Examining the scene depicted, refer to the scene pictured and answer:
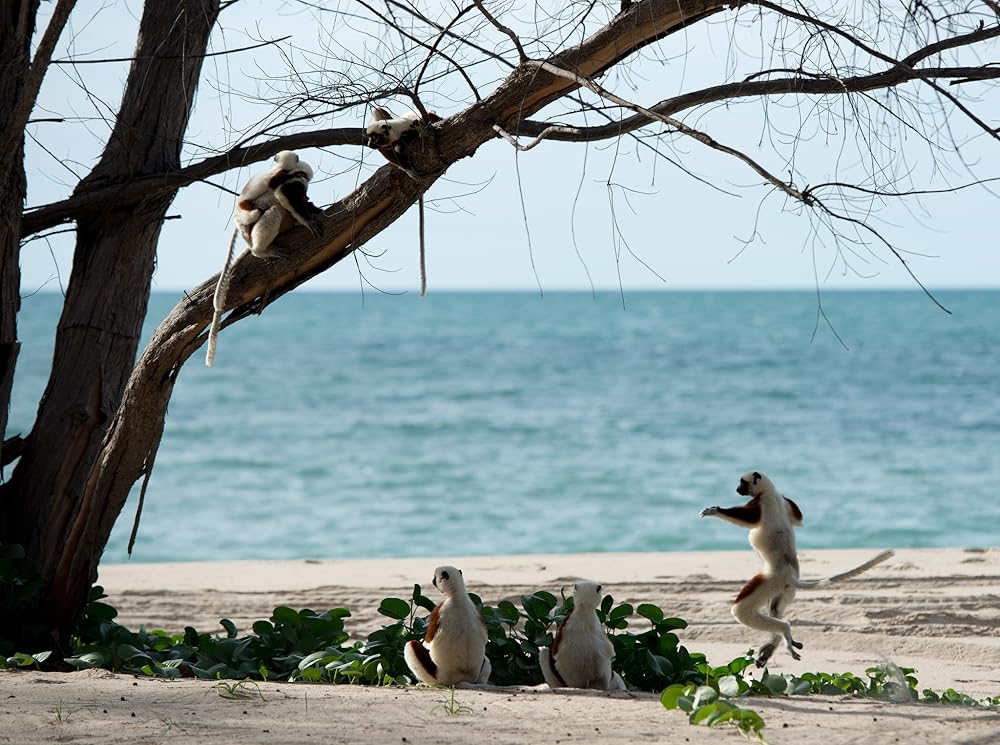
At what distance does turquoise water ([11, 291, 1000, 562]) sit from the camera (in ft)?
48.2

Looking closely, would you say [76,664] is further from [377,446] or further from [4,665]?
[377,446]

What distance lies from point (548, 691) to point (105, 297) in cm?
315

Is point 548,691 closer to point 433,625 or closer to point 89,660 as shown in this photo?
point 433,625

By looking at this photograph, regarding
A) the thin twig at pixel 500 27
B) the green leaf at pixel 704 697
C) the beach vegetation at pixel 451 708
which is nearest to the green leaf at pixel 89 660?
the beach vegetation at pixel 451 708

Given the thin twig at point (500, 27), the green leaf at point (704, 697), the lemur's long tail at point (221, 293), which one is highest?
the thin twig at point (500, 27)

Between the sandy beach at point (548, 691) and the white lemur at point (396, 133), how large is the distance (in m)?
2.10

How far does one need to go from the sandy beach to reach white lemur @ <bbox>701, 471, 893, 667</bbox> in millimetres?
306

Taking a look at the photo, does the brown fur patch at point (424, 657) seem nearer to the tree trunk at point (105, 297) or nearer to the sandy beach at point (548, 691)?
the sandy beach at point (548, 691)

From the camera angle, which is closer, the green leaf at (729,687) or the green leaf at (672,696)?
the green leaf at (672,696)

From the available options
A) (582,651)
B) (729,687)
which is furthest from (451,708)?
(729,687)

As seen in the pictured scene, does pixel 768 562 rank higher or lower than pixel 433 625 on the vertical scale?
higher

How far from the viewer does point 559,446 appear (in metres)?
21.3

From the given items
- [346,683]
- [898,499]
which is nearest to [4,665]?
[346,683]

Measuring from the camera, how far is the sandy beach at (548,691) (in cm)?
374
